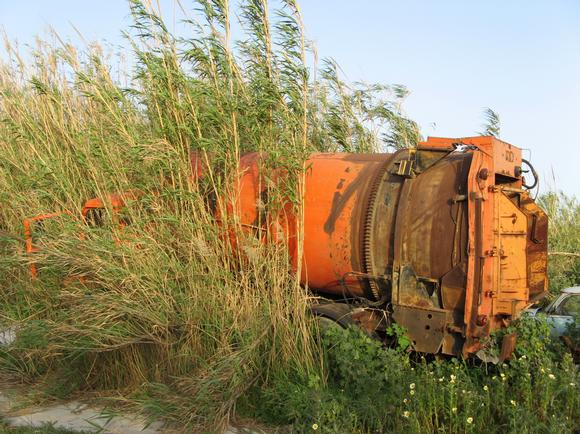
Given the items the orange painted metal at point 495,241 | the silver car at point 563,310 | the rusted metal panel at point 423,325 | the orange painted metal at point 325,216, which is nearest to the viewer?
the orange painted metal at point 495,241

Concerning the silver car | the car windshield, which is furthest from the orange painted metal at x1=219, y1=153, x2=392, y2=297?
the car windshield

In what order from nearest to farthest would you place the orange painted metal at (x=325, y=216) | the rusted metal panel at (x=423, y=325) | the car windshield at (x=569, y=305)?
1. the rusted metal panel at (x=423, y=325)
2. the orange painted metal at (x=325, y=216)
3. the car windshield at (x=569, y=305)

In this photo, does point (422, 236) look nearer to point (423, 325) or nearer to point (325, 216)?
point (423, 325)

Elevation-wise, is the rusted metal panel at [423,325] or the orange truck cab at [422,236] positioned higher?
the orange truck cab at [422,236]

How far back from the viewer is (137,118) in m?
7.13

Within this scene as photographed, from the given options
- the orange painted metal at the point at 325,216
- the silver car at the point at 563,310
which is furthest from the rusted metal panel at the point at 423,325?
the silver car at the point at 563,310

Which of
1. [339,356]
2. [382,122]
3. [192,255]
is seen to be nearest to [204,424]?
[339,356]

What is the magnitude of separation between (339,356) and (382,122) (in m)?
6.49

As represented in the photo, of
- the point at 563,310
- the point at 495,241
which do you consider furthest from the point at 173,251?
the point at 563,310

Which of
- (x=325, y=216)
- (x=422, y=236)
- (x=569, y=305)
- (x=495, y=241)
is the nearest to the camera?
(x=495, y=241)

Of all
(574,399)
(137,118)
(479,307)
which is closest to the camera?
(574,399)

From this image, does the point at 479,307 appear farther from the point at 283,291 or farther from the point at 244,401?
the point at 244,401

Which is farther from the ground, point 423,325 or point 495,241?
point 495,241

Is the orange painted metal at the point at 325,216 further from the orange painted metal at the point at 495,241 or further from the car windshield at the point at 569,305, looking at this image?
the car windshield at the point at 569,305
